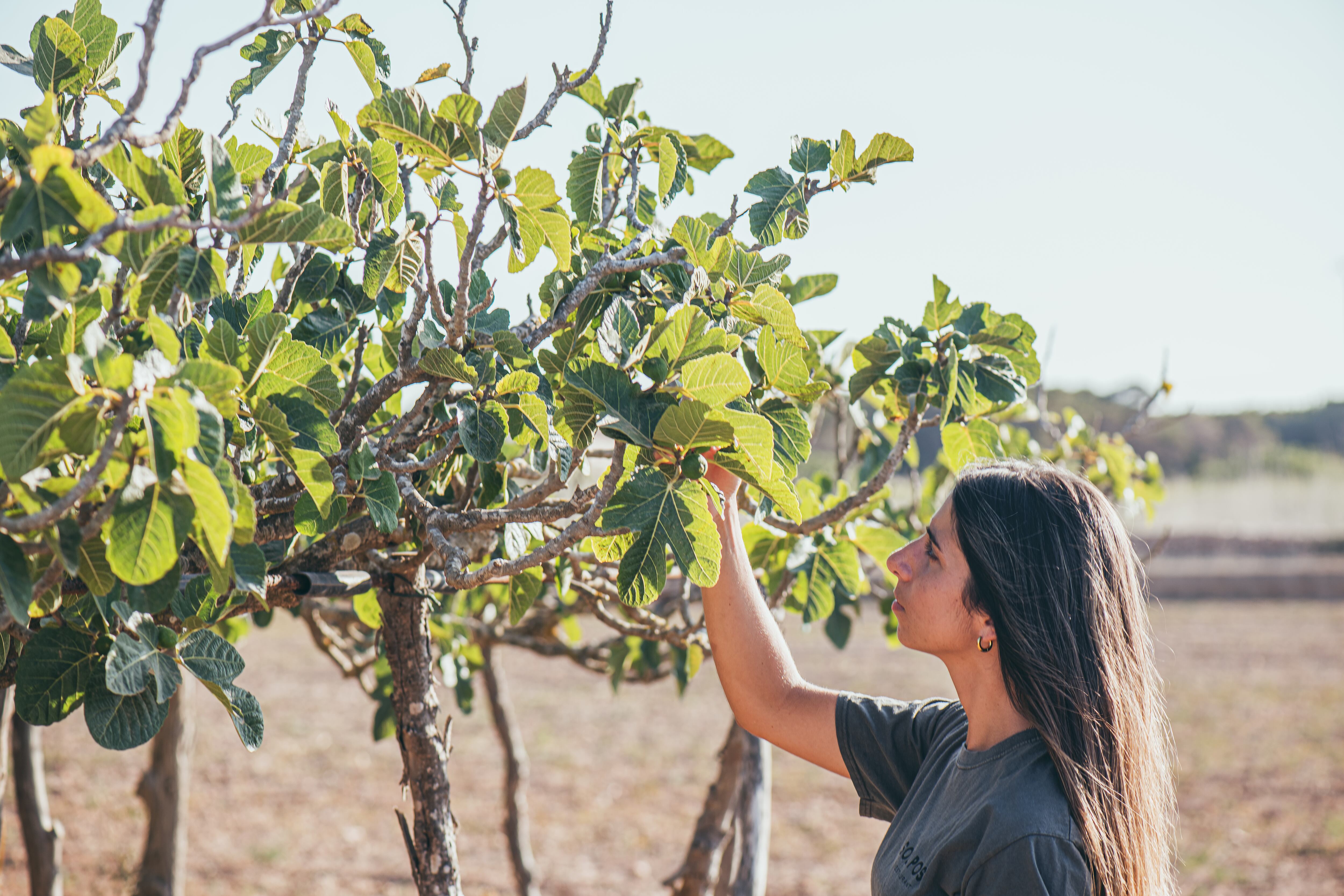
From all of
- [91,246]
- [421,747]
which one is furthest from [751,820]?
[91,246]

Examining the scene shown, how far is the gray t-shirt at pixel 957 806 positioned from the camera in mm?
1298

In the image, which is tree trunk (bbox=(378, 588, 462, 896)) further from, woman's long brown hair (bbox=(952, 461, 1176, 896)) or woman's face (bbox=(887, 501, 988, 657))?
woman's long brown hair (bbox=(952, 461, 1176, 896))

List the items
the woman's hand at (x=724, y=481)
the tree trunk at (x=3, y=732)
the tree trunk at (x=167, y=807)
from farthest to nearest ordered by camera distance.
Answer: the tree trunk at (x=167, y=807) < the tree trunk at (x=3, y=732) < the woman's hand at (x=724, y=481)

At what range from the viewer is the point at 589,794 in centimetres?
706

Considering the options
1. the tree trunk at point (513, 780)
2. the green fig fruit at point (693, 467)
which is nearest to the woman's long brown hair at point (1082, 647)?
the green fig fruit at point (693, 467)

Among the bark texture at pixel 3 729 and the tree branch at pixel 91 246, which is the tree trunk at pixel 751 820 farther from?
the tree branch at pixel 91 246

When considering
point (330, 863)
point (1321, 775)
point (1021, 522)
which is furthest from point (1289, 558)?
point (1021, 522)

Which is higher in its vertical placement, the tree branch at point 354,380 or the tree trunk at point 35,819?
the tree branch at point 354,380

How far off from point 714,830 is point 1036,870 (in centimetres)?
176

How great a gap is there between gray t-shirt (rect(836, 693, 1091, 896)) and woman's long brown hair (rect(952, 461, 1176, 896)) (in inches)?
2.2

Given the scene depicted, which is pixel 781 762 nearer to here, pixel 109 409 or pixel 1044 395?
pixel 1044 395

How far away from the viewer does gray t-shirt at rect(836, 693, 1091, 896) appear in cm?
130

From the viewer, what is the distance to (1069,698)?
1.45 m

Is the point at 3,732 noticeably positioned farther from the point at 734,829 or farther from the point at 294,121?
the point at 734,829
